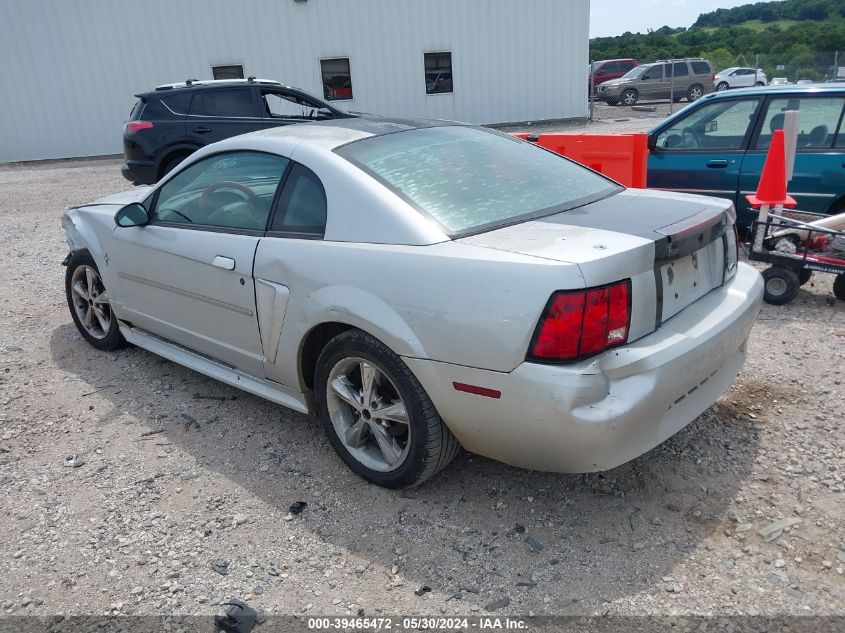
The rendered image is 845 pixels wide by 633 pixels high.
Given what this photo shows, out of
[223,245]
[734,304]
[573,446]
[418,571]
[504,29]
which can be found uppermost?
[504,29]

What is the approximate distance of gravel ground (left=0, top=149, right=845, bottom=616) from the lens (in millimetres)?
2453

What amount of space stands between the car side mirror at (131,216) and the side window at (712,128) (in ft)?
16.0

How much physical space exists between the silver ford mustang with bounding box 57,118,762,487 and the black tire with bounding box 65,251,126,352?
740 millimetres

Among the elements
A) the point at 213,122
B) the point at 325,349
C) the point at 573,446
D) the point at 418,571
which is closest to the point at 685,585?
the point at 573,446

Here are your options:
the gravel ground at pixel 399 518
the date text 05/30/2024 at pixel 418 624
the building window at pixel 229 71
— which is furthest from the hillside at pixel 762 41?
the date text 05/30/2024 at pixel 418 624

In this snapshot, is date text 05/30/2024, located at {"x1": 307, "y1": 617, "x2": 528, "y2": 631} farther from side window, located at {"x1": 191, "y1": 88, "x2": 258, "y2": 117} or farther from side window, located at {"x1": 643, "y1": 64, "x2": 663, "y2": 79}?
side window, located at {"x1": 643, "y1": 64, "x2": 663, "y2": 79}

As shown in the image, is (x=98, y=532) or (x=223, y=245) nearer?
(x=98, y=532)

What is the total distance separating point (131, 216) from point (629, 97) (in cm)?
2688

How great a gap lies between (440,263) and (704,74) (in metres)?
27.7

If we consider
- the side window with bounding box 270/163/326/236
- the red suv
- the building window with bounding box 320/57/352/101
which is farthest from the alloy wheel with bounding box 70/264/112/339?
the red suv

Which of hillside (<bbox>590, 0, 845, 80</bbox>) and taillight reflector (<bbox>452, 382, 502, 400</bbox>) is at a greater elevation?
hillside (<bbox>590, 0, 845, 80</bbox>)

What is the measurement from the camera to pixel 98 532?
288 cm

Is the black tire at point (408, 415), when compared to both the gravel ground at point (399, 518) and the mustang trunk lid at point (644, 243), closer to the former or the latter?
the gravel ground at point (399, 518)

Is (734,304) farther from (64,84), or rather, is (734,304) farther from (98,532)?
(64,84)
